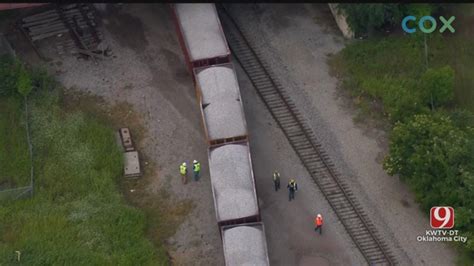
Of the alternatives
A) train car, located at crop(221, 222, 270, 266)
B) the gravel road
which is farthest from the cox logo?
train car, located at crop(221, 222, 270, 266)

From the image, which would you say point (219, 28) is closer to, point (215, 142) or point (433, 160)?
point (215, 142)

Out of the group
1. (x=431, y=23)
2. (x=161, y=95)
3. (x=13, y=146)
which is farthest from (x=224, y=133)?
(x=431, y=23)

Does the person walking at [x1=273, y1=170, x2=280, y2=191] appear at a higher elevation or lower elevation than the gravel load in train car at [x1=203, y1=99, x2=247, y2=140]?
lower

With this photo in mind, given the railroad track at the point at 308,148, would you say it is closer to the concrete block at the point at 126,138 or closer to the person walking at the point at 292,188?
the person walking at the point at 292,188

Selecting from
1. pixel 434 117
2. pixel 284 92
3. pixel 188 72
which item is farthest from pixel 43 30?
pixel 434 117

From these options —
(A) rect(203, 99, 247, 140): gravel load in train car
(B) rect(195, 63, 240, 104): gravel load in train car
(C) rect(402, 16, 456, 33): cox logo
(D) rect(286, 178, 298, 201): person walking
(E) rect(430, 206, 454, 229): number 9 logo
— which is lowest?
(E) rect(430, 206, 454, 229): number 9 logo

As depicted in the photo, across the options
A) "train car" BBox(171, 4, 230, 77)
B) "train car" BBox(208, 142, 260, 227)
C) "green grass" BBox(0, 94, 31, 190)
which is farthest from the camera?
"train car" BBox(171, 4, 230, 77)

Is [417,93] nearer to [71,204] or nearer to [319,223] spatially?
[319,223]

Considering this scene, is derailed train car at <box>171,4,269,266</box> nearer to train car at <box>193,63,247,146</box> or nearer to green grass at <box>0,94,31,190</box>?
train car at <box>193,63,247,146</box>
